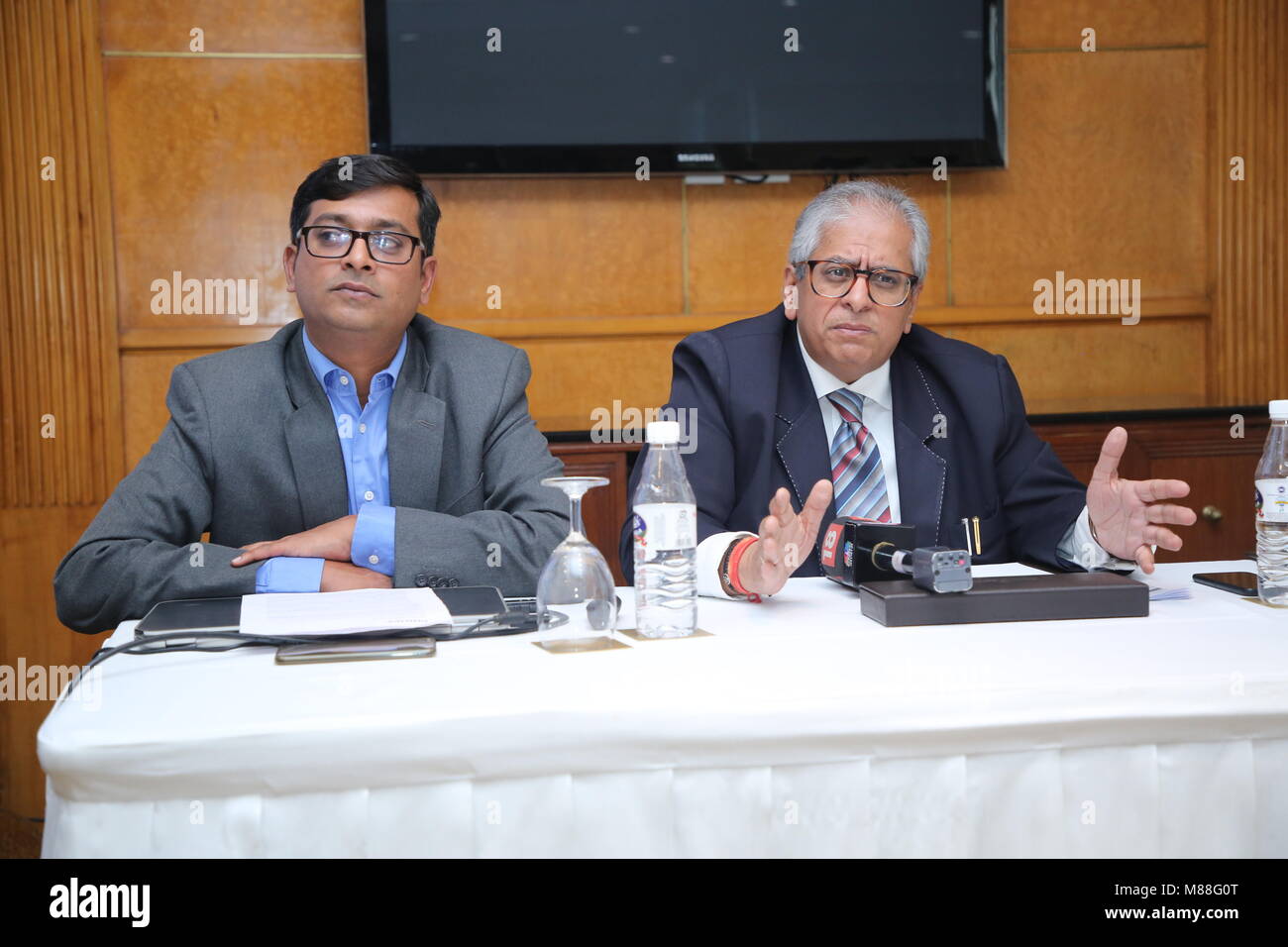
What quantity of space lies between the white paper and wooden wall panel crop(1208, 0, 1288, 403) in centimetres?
320

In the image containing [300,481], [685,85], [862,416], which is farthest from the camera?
[685,85]

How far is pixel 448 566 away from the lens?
5.48ft

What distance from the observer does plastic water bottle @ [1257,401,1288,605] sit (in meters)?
1.38

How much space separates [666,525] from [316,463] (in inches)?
33.4

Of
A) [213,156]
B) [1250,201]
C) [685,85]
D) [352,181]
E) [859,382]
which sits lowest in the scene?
[859,382]

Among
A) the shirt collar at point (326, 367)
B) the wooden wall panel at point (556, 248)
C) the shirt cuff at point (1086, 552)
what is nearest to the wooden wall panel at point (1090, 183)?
the wooden wall panel at point (556, 248)

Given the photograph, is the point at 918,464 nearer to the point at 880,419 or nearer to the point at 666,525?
the point at 880,419

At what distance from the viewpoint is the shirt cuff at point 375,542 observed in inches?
65.6

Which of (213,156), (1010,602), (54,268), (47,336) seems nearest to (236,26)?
(213,156)

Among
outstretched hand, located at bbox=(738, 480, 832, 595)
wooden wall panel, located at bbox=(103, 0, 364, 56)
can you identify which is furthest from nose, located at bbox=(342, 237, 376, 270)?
wooden wall panel, located at bbox=(103, 0, 364, 56)

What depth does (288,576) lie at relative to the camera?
160 centimetres

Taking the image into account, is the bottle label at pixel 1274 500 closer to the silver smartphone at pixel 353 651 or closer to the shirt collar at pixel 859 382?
the shirt collar at pixel 859 382

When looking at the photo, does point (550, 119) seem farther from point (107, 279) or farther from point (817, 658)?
point (817, 658)
